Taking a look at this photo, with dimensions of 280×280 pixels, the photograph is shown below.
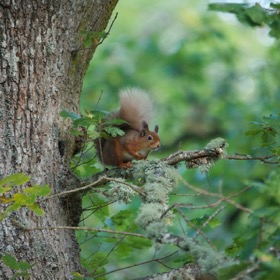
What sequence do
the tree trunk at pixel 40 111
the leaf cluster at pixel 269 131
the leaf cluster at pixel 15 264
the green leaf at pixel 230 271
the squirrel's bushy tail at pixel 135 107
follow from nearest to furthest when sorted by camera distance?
the green leaf at pixel 230 271
the leaf cluster at pixel 15 264
the tree trunk at pixel 40 111
the leaf cluster at pixel 269 131
the squirrel's bushy tail at pixel 135 107

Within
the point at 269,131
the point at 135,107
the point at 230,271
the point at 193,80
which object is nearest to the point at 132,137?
the point at 135,107

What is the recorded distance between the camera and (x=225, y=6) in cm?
231

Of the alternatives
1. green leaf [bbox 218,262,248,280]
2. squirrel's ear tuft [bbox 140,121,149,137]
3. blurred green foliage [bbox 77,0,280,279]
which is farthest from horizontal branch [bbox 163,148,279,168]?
blurred green foliage [bbox 77,0,280,279]

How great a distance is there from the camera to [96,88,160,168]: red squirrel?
4000 millimetres

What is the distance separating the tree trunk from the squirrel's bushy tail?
0.79 metres

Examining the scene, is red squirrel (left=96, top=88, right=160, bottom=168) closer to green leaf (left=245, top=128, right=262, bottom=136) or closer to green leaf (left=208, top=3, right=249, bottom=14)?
green leaf (left=245, top=128, right=262, bottom=136)

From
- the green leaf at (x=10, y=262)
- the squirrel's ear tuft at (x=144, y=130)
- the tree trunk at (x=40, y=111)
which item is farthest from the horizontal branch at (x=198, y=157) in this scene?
the squirrel's ear tuft at (x=144, y=130)

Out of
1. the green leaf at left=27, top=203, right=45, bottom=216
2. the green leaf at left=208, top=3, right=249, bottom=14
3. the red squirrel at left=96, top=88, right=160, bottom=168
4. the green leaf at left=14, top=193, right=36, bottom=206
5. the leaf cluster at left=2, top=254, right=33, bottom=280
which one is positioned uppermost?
the red squirrel at left=96, top=88, right=160, bottom=168

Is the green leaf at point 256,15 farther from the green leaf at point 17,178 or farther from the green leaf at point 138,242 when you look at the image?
the green leaf at point 138,242

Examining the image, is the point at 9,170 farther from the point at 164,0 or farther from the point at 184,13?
the point at 164,0

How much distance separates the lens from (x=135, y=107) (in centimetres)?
413

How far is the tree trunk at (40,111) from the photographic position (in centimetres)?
282

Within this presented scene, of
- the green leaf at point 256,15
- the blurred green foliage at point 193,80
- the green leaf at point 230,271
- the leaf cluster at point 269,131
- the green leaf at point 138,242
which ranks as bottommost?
the green leaf at point 230,271

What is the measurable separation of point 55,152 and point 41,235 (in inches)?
15.3
